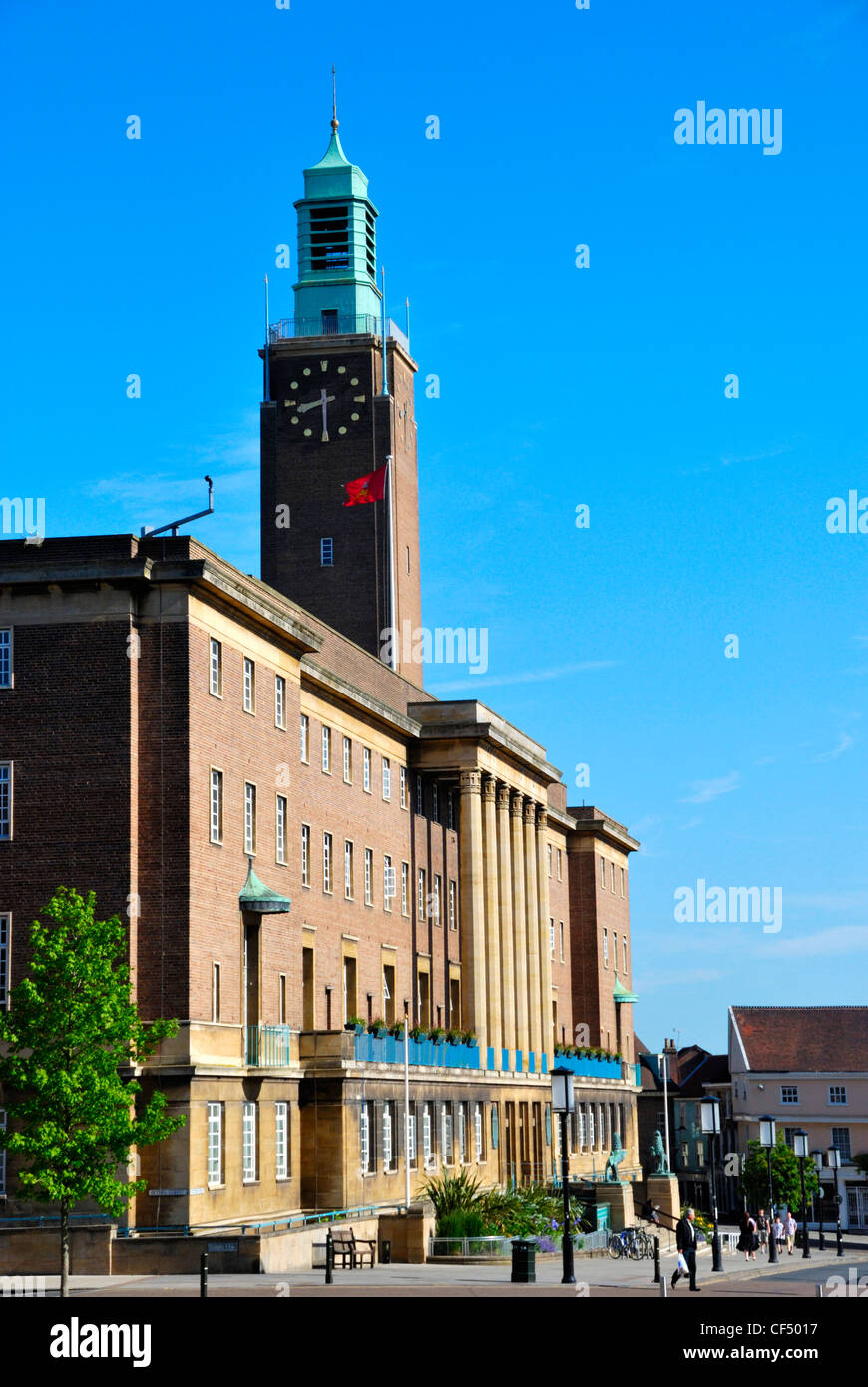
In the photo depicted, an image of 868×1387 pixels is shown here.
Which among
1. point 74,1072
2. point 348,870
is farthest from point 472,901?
point 74,1072

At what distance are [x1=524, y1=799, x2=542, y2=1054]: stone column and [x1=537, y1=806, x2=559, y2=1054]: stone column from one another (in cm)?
57

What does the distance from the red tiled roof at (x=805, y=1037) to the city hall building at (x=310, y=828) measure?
35.6 m

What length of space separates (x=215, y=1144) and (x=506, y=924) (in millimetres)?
35778

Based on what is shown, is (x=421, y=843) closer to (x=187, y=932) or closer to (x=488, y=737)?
(x=488, y=737)

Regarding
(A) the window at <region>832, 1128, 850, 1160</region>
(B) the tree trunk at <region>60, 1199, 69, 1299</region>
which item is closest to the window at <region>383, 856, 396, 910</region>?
(B) the tree trunk at <region>60, 1199, 69, 1299</region>

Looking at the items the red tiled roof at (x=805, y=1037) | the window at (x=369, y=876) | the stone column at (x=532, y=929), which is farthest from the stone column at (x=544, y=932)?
the red tiled roof at (x=805, y=1037)

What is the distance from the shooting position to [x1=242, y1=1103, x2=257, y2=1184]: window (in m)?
48.9

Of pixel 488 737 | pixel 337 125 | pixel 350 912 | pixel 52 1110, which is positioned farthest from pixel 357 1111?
pixel 337 125

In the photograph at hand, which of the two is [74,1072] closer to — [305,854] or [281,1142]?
[281,1142]

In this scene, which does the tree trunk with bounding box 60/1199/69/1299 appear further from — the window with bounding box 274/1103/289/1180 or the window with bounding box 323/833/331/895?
the window with bounding box 323/833/331/895

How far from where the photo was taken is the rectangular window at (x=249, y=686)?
51.7 m

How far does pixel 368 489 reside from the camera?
81.5 meters

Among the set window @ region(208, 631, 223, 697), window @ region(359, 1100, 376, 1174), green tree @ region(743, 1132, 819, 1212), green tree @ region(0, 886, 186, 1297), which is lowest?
green tree @ region(743, 1132, 819, 1212)

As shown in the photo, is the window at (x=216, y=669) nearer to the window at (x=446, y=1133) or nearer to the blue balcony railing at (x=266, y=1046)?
the blue balcony railing at (x=266, y=1046)
